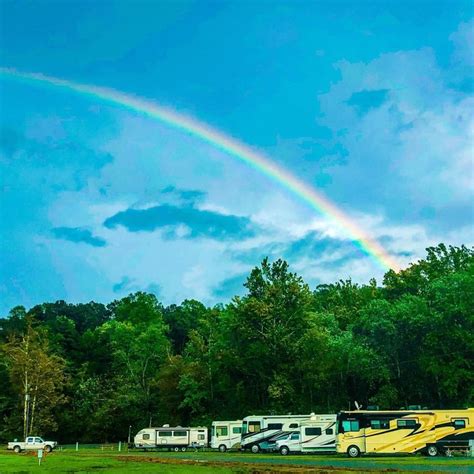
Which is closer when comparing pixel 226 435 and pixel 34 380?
pixel 226 435

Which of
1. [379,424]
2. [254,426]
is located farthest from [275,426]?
[379,424]

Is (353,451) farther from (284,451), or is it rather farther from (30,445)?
(30,445)

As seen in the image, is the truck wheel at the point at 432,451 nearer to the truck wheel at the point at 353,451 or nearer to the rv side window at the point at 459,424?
the rv side window at the point at 459,424

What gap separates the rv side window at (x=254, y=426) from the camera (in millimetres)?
56469

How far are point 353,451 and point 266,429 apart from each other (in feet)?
40.1

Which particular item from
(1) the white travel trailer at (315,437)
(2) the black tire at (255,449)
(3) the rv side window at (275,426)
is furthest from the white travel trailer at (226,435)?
(1) the white travel trailer at (315,437)

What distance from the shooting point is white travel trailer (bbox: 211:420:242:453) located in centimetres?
6059

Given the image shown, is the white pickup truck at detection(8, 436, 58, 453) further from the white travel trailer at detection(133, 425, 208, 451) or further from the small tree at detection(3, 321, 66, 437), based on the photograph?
the small tree at detection(3, 321, 66, 437)

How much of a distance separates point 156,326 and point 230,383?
33159mm

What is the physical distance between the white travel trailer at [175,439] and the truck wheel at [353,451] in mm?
23608

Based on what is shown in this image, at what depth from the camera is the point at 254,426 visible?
56688 mm

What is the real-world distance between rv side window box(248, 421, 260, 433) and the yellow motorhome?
1244cm

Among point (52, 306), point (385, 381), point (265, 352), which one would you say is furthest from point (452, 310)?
point (52, 306)

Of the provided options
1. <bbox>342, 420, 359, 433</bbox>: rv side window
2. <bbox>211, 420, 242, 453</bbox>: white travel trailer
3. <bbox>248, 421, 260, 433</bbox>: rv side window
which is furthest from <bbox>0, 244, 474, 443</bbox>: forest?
<bbox>342, 420, 359, 433</bbox>: rv side window
